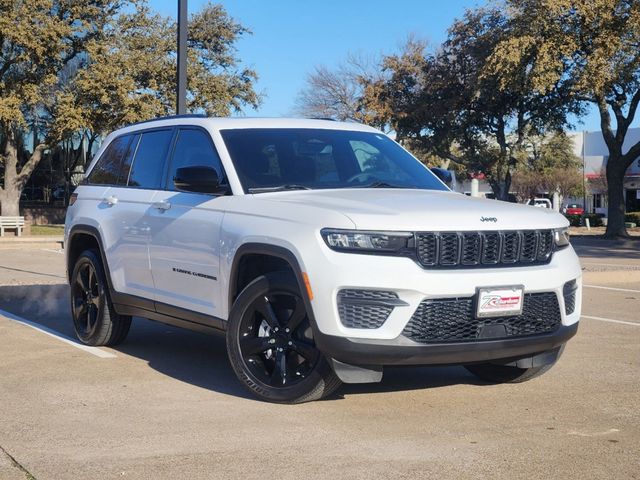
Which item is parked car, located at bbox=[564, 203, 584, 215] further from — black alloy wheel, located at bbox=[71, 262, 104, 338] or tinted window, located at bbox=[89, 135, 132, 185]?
black alloy wheel, located at bbox=[71, 262, 104, 338]

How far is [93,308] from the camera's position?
8328 mm

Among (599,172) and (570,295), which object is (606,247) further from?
(599,172)

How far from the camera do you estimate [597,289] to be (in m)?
A: 14.0

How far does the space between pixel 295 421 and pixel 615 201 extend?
32.6 m

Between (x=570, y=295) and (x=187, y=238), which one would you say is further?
(x=187, y=238)

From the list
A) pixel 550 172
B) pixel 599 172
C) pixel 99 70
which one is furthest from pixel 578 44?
pixel 599 172

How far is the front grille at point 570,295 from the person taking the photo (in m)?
6.05

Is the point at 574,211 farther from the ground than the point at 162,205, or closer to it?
closer to it

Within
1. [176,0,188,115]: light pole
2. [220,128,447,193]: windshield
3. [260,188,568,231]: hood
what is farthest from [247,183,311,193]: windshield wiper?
[176,0,188,115]: light pole

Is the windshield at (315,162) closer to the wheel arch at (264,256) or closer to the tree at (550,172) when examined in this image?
the wheel arch at (264,256)

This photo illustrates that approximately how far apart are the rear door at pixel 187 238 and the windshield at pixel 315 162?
0.23 m

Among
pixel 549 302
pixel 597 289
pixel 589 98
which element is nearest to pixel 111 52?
pixel 589 98

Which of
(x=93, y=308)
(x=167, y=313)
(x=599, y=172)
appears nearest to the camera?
(x=167, y=313)

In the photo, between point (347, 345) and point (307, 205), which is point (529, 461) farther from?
point (307, 205)
